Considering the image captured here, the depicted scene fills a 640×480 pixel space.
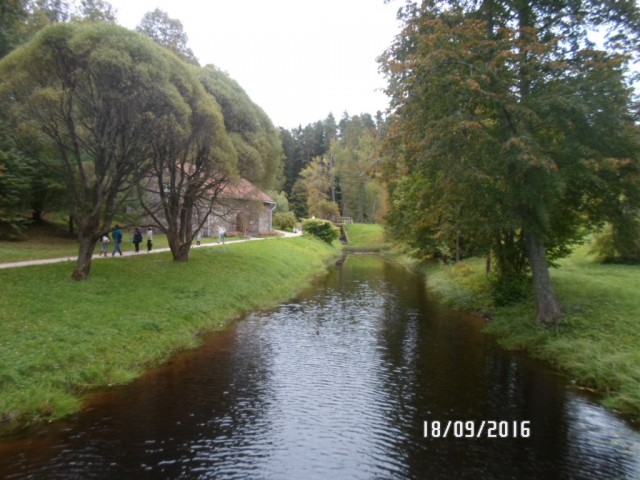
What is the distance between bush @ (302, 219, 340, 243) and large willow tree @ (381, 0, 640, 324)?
116 ft

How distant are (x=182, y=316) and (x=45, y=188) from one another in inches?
694

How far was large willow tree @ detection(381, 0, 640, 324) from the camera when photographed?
447 inches

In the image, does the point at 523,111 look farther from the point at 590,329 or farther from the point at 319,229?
the point at 319,229

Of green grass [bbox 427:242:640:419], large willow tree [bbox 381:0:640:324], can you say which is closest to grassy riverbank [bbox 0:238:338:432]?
large willow tree [bbox 381:0:640:324]

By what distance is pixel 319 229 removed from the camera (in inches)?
1962

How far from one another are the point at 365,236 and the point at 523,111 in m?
55.7

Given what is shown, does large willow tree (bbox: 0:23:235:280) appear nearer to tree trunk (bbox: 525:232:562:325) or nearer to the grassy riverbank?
the grassy riverbank

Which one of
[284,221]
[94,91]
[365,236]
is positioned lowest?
[365,236]

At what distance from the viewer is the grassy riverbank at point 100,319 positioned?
8.29 metres

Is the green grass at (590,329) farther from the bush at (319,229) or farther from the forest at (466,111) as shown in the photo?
the bush at (319,229)

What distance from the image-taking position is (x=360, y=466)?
21.6ft
